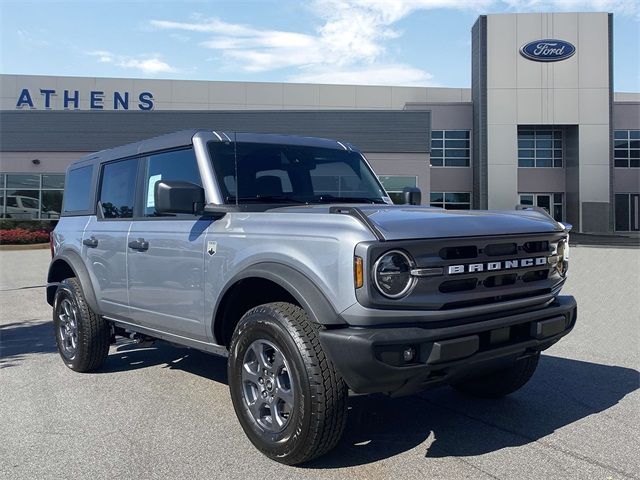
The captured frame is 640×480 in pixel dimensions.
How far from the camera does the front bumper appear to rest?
2.92 meters

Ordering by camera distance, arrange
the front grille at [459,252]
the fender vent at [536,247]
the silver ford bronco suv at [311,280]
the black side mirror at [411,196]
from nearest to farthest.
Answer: the silver ford bronco suv at [311,280], the front grille at [459,252], the fender vent at [536,247], the black side mirror at [411,196]

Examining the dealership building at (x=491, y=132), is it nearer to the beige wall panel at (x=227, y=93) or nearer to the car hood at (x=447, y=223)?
the beige wall panel at (x=227, y=93)

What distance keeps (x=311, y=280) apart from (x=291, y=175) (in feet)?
5.32

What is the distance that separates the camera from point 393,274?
9.97 feet

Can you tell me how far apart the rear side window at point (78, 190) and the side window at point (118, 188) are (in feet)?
1.13

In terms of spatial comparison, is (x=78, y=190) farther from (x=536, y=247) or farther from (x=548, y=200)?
(x=548, y=200)

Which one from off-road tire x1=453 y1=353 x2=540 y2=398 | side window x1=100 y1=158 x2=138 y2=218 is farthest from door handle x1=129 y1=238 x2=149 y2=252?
off-road tire x1=453 y1=353 x2=540 y2=398

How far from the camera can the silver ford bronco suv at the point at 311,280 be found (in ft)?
9.95

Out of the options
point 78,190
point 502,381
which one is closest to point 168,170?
point 78,190

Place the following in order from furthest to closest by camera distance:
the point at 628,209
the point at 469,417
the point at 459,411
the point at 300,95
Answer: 1. the point at 300,95
2. the point at 628,209
3. the point at 459,411
4. the point at 469,417

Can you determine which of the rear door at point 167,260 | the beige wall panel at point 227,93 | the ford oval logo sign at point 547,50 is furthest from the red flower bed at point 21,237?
the ford oval logo sign at point 547,50

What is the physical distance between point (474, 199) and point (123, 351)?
30.6 m

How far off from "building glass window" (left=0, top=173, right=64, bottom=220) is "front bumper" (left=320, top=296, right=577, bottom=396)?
101ft

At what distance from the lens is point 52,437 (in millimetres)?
3918
